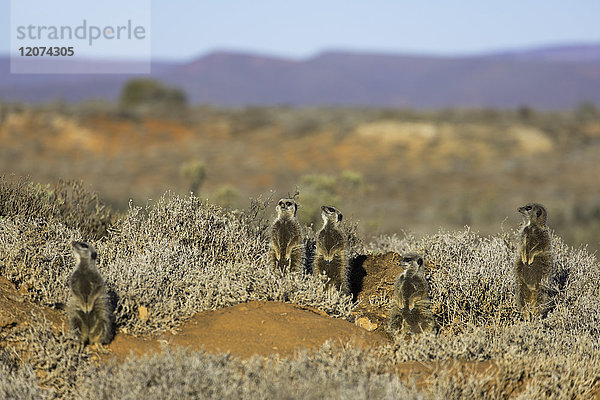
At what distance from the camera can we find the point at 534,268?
6.88 m

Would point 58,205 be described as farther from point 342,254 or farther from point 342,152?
point 342,152

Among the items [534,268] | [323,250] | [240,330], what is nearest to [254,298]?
[240,330]

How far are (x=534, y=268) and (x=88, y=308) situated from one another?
15.0 feet

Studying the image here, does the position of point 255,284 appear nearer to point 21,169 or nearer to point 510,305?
point 510,305

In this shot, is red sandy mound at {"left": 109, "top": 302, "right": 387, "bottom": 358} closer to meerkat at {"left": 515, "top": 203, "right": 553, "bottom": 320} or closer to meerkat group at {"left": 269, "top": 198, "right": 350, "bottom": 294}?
meerkat group at {"left": 269, "top": 198, "right": 350, "bottom": 294}

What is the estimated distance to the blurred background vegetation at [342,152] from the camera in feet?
92.8

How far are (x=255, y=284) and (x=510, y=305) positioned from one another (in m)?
2.82

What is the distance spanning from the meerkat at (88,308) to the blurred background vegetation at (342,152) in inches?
752

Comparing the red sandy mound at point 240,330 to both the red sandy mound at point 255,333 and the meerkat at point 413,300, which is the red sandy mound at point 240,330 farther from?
the meerkat at point 413,300

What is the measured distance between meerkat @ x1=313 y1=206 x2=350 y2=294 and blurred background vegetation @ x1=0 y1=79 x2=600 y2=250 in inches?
665

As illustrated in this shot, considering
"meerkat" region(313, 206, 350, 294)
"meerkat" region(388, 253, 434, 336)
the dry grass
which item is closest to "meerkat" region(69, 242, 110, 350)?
the dry grass

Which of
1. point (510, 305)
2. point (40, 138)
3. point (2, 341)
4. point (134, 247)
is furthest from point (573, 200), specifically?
point (40, 138)

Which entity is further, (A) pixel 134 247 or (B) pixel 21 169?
(B) pixel 21 169

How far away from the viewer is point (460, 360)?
17.3 ft
